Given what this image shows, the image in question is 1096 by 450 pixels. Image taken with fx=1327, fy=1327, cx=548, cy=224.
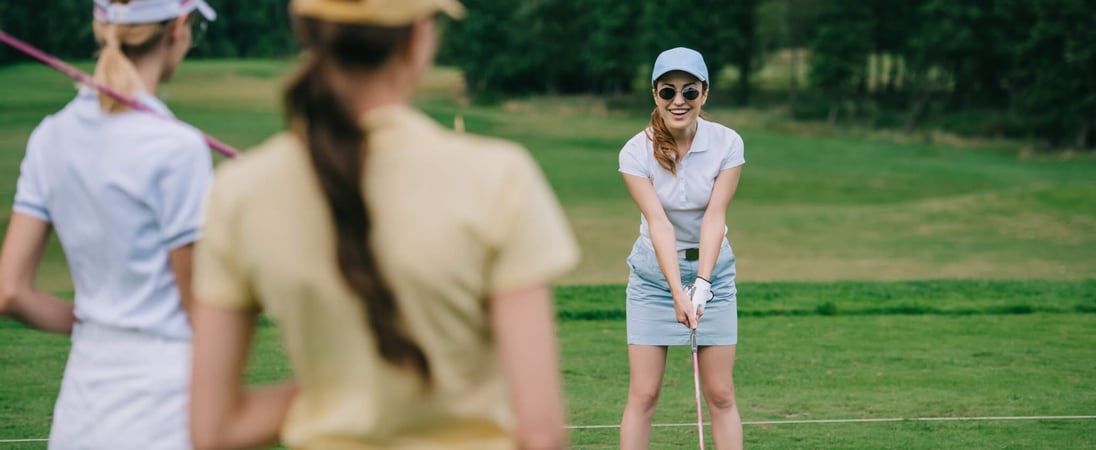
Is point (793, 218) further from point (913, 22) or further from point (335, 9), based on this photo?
point (913, 22)

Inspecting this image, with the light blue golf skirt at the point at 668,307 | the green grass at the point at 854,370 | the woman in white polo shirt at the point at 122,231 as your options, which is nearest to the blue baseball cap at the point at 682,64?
the light blue golf skirt at the point at 668,307

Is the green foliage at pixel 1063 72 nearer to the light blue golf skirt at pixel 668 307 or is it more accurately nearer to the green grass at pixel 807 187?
the green grass at pixel 807 187

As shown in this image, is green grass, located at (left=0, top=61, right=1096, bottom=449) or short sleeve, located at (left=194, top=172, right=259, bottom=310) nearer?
short sleeve, located at (left=194, top=172, right=259, bottom=310)

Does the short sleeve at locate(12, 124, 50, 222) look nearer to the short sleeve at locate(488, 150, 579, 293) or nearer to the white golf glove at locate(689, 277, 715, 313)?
the short sleeve at locate(488, 150, 579, 293)

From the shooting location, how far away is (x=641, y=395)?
16.7 ft

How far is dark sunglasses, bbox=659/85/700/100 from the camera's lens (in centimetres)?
513

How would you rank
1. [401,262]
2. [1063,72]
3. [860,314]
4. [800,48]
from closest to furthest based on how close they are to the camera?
[401,262], [860,314], [1063,72], [800,48]

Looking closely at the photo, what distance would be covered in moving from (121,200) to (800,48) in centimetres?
7568

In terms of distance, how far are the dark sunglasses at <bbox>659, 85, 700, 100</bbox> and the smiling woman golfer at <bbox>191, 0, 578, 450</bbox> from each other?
11.1 ft

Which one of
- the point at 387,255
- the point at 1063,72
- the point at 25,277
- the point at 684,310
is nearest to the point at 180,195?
the point at 25,277

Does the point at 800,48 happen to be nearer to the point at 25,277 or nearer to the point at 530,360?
the point at 25,277

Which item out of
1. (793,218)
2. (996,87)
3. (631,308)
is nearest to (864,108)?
(996,87)

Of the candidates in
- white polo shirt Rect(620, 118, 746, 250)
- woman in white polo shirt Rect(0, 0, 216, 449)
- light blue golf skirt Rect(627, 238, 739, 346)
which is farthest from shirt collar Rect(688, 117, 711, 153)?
woman in white polo shirt Rect(0, 0, 216, 449)

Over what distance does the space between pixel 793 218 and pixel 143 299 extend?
1693 cm
